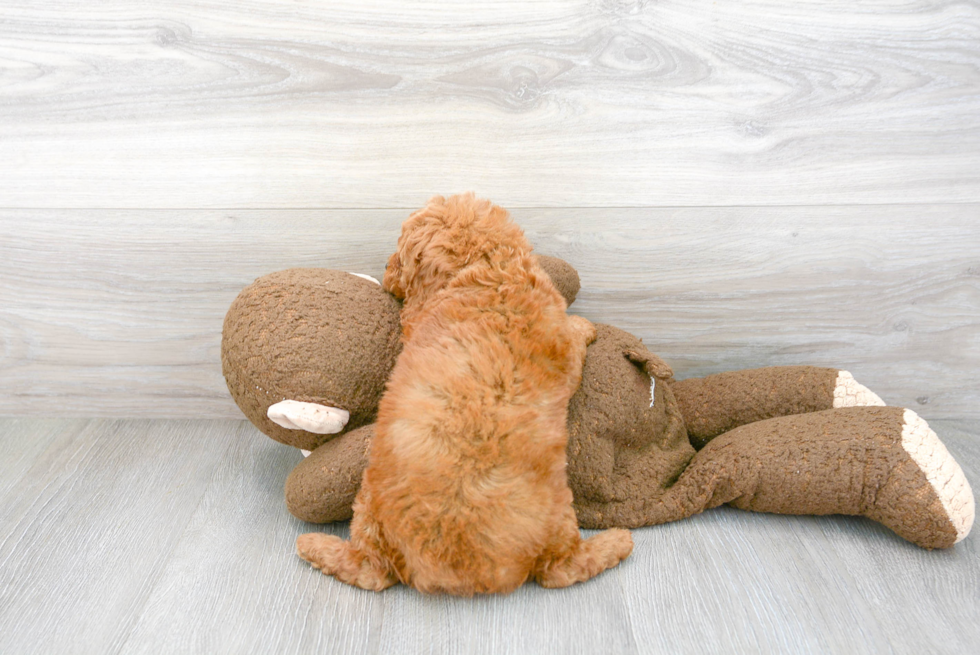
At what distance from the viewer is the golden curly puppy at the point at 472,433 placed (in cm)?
76

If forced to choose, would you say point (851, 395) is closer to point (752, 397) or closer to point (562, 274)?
point (752, 397)

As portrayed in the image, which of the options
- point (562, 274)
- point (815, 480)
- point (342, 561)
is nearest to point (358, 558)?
point (342, 561)

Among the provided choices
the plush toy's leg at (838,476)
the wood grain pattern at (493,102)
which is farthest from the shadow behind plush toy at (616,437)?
the wood grain pattern at (493,102)

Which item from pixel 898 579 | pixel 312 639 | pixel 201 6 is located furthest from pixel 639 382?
pixel 201 6

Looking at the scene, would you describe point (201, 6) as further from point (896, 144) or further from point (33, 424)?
point (896, 144)

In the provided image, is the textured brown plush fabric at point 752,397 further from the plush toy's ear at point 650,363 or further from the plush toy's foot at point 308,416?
the plush toy's foot at point 308,416

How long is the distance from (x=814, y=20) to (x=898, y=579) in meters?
0.83

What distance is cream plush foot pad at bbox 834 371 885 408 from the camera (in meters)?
1.03

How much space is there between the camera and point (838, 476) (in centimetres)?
91

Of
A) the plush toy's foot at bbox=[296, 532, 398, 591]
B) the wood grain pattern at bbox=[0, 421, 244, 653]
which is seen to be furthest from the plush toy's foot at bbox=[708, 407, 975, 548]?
the wood grain pattern at bbox=[0, 421, 244, 653]

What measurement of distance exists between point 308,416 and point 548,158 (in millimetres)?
561

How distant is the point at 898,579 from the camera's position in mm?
854

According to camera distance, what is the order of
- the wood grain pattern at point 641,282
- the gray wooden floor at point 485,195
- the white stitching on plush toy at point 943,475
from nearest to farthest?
the white stitching on plush toy at point 943,475, the gray wooden floor at point 485,195, the wood grain pattern at point 641,282

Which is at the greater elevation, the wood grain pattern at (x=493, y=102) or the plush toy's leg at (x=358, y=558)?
the wood grain pattern at (x=493, y=102)
